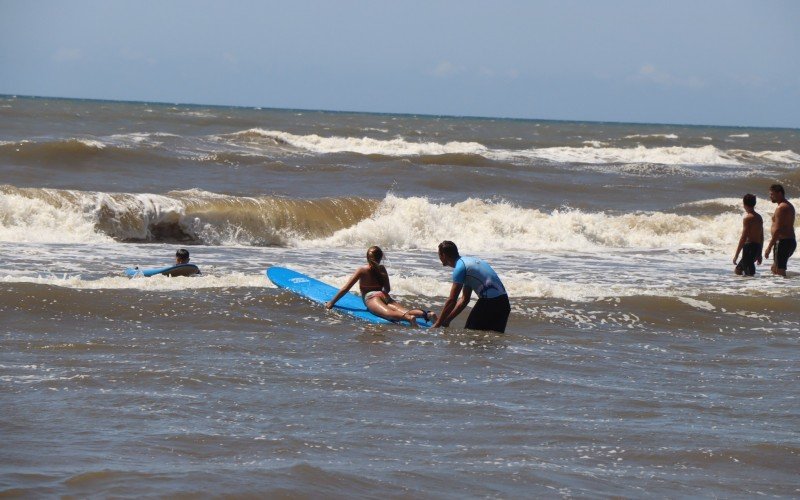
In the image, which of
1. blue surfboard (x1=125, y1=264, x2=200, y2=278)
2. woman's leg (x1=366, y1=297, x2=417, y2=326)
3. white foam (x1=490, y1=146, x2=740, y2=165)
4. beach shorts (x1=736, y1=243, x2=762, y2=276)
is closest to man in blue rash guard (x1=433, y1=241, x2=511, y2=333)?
woman's leg (x1=366, y1=297, x2=417, y2=326)

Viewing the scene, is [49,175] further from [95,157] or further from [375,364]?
[375,364]

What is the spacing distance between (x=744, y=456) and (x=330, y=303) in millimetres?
5291

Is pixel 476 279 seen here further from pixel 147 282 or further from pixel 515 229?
pixel 515 229

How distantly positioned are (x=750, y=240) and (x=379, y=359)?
7.90 meters

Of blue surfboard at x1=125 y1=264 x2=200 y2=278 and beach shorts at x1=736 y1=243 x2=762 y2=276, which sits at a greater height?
beach shorts at x1=736 y1=243 x2=762 y2=276

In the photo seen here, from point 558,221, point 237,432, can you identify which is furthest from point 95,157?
point 237,432

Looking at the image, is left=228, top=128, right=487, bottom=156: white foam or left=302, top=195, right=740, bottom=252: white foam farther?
left=228, top=128, right=487, bottom=156: white foam

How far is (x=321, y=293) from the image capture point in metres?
11.1

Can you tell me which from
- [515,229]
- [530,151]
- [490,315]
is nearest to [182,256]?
[490,315]

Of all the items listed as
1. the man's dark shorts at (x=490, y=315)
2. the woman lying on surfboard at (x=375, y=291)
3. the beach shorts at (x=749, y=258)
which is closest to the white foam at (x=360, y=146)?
the beach shorts at (x=749, y=258)

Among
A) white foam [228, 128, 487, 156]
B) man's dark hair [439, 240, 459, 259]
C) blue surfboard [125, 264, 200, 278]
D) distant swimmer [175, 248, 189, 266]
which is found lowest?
blue surfboard [125, 264, 200, 278]

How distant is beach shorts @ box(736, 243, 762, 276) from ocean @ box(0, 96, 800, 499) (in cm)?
35

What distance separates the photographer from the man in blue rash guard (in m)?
9.49

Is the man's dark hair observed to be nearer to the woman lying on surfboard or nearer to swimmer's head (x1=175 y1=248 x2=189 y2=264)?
the woman lying on surfboard
